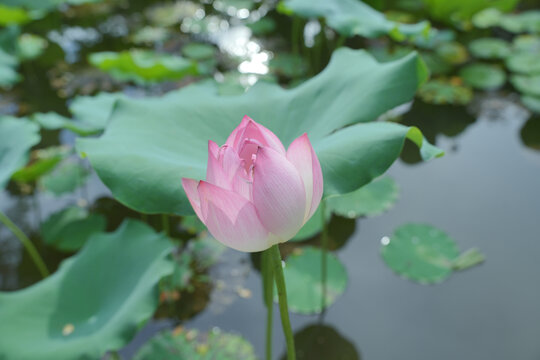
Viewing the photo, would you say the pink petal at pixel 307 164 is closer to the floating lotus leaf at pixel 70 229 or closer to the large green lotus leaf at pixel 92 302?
the large green lotus leaf at pixel 92 302

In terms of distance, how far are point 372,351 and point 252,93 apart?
793 mm

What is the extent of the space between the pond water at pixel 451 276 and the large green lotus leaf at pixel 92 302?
369 millimetres

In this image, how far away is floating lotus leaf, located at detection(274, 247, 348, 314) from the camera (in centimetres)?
140

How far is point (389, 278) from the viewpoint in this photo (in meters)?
1.51

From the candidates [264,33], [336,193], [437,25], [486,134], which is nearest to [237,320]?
[336,193]

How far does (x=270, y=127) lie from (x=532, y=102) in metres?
1.83

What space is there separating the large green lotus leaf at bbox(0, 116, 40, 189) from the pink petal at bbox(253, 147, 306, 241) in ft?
2.55

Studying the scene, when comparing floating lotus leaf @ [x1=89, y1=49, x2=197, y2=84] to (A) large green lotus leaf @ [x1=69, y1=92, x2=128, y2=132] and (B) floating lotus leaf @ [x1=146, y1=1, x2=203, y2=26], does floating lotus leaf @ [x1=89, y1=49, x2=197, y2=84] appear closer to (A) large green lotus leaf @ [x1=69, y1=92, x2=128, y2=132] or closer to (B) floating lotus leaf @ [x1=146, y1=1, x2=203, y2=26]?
(A) large green lotus leaf @ [x1=69, y1=92, x2=128, y2=132]

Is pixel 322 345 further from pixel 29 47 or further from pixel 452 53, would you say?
pixel 29 47

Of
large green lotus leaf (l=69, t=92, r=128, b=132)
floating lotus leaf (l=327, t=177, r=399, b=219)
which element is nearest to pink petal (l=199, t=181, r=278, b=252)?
large green lotus leaf (l=69, t=92, r=128, b=132)

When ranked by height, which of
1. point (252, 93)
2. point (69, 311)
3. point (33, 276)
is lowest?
point (33, 276)

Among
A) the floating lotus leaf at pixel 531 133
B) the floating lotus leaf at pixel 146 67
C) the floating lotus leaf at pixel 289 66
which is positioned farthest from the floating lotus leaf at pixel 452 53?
the floating lotus leaf at pixel 146 67

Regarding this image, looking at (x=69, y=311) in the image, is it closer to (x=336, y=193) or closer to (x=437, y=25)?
(x=336, y=193)

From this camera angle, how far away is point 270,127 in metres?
0.85
